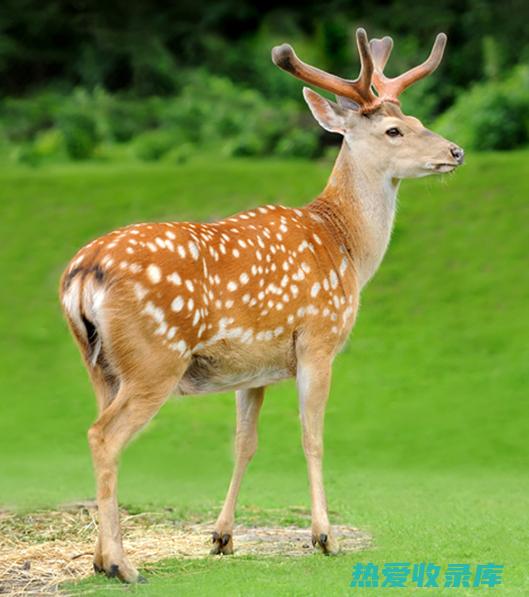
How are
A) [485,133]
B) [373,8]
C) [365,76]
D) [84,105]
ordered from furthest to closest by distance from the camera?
[373,8]
[84,105]
[485,133]
[365,76]

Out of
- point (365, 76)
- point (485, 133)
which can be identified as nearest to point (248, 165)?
point (485, 133)

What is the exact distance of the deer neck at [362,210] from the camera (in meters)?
7.37

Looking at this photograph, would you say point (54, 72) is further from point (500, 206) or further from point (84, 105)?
point (500, 206)

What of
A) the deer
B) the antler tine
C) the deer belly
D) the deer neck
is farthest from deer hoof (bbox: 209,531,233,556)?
the antler tine

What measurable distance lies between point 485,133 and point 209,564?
11290 mm

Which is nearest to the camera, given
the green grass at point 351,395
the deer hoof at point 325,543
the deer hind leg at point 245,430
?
the deer hoof at point 325,543

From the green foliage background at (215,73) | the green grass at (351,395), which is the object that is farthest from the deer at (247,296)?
the green foliage background at (215,73)

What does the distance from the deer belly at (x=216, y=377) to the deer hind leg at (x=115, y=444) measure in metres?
0.28

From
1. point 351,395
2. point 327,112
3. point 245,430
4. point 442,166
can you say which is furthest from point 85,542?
point 351,395

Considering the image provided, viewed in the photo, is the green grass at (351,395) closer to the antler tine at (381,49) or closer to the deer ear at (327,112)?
the deer ear at (327,112)

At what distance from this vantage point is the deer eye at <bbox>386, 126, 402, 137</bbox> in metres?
7.24

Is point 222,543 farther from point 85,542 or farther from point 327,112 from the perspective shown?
point 327,112

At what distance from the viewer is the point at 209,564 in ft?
21.3

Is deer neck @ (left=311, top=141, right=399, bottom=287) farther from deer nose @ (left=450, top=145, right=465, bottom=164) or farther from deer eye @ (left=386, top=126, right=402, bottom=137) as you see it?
deer nose @ (left=450, top=145, right=465, bottom=164)
